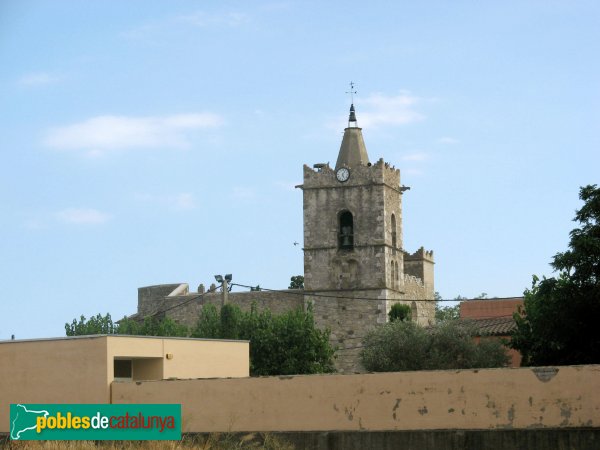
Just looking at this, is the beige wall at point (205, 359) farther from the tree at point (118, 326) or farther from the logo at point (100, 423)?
the tree at point (118, 326)

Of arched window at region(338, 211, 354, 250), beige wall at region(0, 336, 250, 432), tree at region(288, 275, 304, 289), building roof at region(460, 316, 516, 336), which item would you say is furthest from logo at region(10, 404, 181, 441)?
tree at region(288, 275, 304, 289)

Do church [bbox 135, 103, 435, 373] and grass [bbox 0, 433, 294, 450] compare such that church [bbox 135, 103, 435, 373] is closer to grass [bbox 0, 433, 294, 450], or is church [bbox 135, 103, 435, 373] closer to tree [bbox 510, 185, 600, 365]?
tree [bbox 510, 185, 600, 365]

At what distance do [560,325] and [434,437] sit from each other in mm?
8666

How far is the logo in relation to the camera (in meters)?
27.8

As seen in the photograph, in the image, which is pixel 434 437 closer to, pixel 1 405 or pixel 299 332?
pixel 1 405

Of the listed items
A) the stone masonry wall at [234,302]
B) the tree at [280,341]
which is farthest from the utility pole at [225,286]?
the stone masonry wall at [234,302]

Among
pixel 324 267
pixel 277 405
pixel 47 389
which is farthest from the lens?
pixel 324 267

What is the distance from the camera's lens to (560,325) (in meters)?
32.7

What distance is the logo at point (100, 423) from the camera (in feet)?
91.0

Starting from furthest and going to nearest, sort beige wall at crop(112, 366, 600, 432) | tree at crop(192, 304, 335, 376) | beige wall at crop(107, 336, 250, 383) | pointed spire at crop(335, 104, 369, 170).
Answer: pointed spire at crop(335, 104, 369, 170) → tree at crop(192, 304, 335, 376) → beige wall at crop(107, 336, 250, 383) → beige wall at crop(112, 366, 600, 432)

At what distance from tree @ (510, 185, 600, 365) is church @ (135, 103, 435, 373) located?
90.7 feet

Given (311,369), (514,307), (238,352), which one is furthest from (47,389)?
(514,307)

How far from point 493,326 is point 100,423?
25.9 m

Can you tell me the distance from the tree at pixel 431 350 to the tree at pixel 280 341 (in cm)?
213
